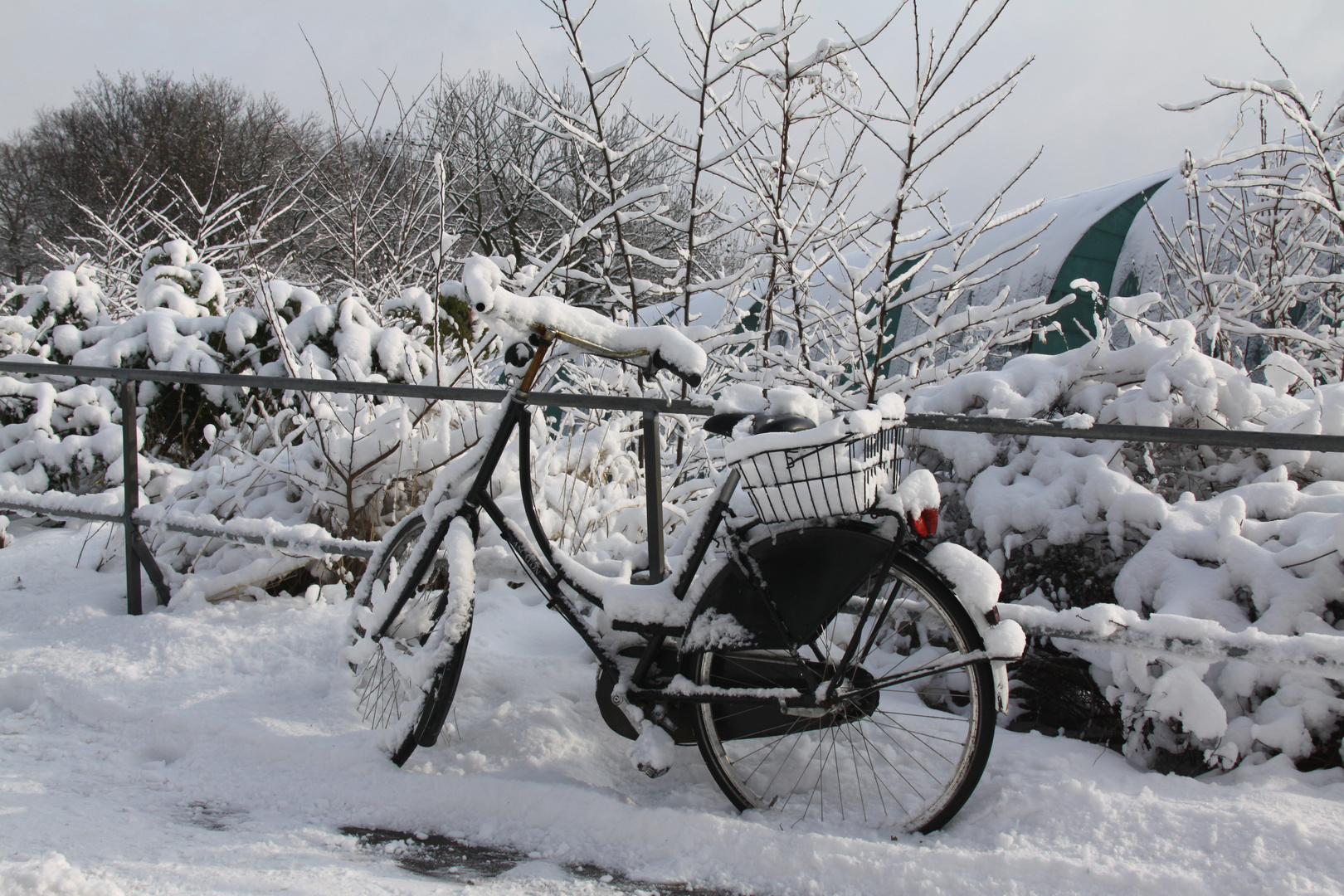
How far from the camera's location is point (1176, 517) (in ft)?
7.72

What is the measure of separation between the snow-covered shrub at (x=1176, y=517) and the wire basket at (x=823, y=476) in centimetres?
54

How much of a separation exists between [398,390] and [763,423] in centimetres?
137

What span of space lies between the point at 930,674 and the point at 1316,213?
439 cm

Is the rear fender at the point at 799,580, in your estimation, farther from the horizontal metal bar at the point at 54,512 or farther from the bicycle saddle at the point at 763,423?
the horizontal metal bar at the point at 54,512

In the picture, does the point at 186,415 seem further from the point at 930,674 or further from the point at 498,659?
the point at 930,674

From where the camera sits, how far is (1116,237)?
770 cm

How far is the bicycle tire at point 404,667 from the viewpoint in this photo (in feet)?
7.04

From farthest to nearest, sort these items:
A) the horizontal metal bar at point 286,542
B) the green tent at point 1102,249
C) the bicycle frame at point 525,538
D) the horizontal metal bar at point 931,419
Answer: the green tent at point 1102,249 < the horizontal metal bar at point 286,542 < the bicycle frame at point 525,538 < the horizontal metal bar at point 931,419

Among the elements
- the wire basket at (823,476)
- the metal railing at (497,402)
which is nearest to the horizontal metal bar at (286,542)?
the metal railing at (497,402)

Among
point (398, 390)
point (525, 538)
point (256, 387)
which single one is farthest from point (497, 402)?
point (256, 387)

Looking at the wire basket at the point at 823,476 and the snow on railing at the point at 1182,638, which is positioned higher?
the wire basket at the point at 823,476

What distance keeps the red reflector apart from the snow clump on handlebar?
1.95 ft

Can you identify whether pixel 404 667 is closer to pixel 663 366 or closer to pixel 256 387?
pixel 663 366

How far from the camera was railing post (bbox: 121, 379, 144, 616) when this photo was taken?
332 cm
